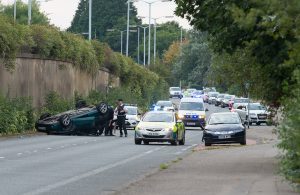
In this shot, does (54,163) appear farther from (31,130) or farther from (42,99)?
(42,99)

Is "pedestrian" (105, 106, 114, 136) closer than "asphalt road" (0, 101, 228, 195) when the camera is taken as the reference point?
No

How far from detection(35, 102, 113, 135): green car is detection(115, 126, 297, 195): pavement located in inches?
703

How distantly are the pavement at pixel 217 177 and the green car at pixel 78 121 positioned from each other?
17861 mm

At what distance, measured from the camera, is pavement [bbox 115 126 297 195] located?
739 inches

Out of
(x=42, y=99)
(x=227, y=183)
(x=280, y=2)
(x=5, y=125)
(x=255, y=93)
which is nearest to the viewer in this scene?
(x=280, y=2)

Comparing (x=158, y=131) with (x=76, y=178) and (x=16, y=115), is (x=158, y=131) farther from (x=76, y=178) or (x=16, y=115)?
(x=76, y=178)

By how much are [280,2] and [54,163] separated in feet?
57.3

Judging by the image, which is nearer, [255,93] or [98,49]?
[255,93]

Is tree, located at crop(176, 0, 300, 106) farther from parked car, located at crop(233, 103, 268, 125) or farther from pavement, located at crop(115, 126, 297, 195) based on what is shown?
parked car, located at crop(233, 103, 268, 125)

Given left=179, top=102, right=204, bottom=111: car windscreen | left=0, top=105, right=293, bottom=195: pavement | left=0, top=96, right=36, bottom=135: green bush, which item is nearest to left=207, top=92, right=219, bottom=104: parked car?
left=179, top=102, right=204, bottom=111: car windscreen

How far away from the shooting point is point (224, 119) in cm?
4228

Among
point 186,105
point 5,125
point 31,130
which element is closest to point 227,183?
point 5,125

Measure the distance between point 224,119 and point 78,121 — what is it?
33.5 feet

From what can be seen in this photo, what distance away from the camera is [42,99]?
194 feet
